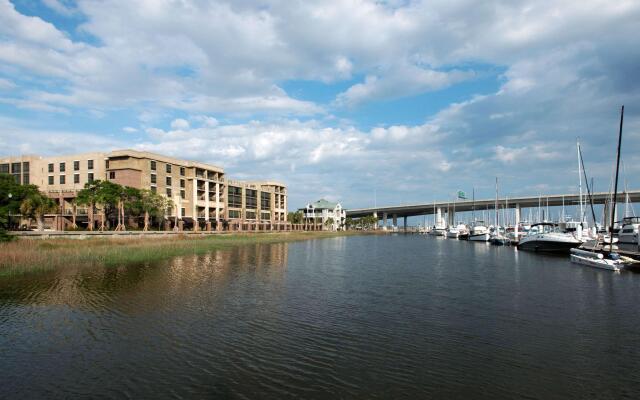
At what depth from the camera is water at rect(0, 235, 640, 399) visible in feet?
42.2

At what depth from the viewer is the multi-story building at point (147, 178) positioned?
4003 inches

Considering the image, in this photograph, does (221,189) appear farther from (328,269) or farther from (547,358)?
(547,358)

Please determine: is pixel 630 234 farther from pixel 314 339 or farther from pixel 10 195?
pixel 10 195

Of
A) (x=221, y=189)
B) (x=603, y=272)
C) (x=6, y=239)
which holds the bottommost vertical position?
(x=603, y=272)

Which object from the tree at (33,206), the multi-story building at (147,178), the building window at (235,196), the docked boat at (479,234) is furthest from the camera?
the building window at (235,196)

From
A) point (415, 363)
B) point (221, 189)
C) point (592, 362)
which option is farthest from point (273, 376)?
point (221, 189)

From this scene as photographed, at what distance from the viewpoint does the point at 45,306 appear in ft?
75.9

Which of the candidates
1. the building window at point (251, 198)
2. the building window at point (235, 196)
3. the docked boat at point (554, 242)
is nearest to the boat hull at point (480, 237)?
the docked boat at point (554, 242)

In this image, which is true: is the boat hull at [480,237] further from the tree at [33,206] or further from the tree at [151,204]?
the tree at [33,206]

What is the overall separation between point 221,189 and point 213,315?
11621cm

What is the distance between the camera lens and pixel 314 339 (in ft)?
57.5

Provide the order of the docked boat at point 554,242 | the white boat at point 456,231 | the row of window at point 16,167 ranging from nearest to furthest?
the docked boat at point 554,242 < the row of window at point 16,167 < the white boat at point 456,231

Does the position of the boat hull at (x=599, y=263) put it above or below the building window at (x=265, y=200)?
below

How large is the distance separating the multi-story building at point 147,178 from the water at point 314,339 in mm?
76385
